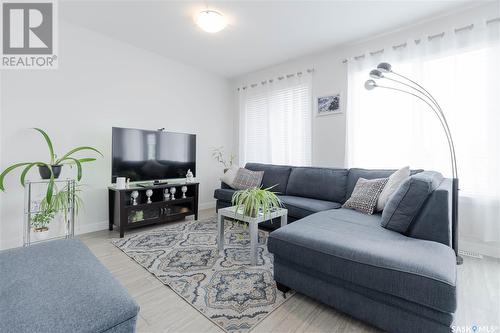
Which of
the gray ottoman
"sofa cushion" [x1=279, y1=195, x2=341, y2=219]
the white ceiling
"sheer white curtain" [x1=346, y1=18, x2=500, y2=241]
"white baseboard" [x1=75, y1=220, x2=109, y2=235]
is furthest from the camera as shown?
"white baseboard" [x1=75, y1=220, x2=109, y2=235]

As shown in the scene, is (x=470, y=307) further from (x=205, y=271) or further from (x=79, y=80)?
(x=79, y=80)

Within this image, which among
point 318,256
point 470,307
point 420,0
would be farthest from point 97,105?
point 470,307

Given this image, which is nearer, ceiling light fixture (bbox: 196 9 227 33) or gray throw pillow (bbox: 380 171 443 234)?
gray throw pillow (bbox: 380 171 443 234)

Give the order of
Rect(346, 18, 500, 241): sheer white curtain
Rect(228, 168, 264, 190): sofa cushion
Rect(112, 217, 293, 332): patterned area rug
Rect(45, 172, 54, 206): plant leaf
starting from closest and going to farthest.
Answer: Rect(112, 217, 293, 332): patterned area rug < Rect(45, 172, 54, 206): plant leaf < Rect(346, 18, 500, 241): sheer white curtain < Rect(228, 168, 264, 190): sofa cushion

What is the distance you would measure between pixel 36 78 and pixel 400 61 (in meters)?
4.27

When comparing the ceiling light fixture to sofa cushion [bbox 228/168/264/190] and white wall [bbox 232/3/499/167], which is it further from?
sofa cushion [bbox 228/168/264/190]

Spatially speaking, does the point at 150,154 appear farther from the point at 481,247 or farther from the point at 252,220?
the point at 481,247

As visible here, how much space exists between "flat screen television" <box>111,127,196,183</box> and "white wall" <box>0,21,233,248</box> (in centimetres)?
34

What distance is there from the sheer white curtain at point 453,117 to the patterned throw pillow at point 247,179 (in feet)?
5.16

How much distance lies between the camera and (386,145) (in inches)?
117

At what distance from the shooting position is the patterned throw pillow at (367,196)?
232 centimetres

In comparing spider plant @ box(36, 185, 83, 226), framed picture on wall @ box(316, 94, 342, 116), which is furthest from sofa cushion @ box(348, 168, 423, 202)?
spider plant @ box(36, 185, 83, 226)

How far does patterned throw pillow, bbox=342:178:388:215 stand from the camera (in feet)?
7.60

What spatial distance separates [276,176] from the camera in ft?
11.9
